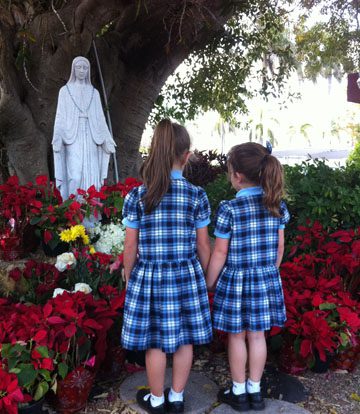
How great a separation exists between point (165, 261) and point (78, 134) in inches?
→ 116

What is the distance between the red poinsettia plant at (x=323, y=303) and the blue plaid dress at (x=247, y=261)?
0.39 metres

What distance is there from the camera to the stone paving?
7.72ft

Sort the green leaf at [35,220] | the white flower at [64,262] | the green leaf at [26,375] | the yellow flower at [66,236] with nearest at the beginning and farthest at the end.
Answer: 1. the green leaf at [26,375]
2. the white flower at [64,262]
3. the yellow flower at [66,236]
4. the green leaf at [35,220]

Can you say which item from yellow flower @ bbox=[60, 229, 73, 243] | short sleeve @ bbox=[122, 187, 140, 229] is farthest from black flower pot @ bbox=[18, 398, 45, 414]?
yellow flower @ bbox=[60, 229, 73, 243]

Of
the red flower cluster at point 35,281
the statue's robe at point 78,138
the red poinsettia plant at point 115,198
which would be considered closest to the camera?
the red flower cluster at point 35,281

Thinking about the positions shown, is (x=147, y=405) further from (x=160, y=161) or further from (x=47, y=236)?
(x=47, y=236)

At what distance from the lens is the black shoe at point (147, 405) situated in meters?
2.29

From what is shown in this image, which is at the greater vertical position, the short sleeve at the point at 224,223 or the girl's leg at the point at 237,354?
the short sleeve at the point at 224,223

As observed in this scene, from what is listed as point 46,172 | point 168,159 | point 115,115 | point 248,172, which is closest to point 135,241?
point 168,159

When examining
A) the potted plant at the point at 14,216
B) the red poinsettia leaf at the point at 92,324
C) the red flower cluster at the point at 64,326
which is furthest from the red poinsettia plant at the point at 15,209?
the red poinsettia leaf at the point at 92,324

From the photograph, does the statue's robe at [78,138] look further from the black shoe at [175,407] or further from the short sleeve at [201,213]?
the black shoe at [175,407]

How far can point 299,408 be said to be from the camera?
2.37m

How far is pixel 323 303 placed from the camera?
2.67m

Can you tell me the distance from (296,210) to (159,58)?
11.3 feet
